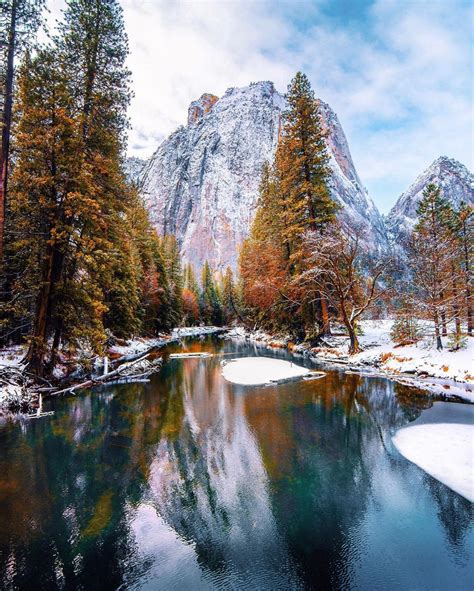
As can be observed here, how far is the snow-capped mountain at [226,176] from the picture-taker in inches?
4938

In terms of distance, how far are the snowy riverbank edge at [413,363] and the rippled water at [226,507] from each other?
4.41 meters

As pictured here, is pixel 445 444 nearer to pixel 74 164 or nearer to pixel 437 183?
pixel 74 164

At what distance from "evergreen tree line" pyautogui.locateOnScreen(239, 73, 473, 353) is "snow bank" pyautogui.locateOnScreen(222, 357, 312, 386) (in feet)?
18.0

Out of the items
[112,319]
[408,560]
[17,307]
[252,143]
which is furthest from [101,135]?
[252,143]

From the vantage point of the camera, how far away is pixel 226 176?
128 m

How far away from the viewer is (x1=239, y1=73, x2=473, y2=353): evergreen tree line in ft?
55.0

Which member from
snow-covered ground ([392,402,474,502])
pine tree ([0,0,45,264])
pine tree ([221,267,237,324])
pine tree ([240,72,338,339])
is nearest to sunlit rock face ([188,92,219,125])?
pine tree ([221,267,237,324])

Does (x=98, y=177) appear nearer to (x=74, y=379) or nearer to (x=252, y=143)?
(x=74, y=379)

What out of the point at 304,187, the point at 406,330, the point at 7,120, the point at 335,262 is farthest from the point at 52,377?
the point at 304,187

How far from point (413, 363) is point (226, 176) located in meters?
125

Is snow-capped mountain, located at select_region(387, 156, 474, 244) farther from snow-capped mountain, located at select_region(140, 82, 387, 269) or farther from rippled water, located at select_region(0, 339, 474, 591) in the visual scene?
rippled water, located at select_region(0, 339, 474, 591)

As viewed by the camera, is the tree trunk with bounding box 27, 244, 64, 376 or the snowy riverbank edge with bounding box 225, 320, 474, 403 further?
the snowy riverbank edge with bounding box 225, 320, 474, 403

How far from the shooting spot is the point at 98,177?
14.5m

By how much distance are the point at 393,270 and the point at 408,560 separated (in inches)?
701
